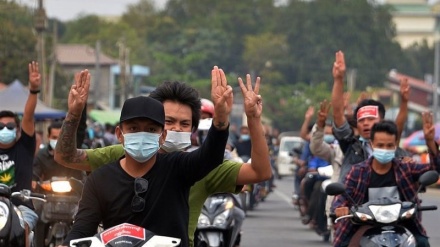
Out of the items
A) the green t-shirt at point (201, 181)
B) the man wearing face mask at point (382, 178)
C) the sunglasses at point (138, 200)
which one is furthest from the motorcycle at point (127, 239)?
the man wearing face mask at point (382, 178)

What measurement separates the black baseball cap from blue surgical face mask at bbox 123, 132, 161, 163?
8 cm

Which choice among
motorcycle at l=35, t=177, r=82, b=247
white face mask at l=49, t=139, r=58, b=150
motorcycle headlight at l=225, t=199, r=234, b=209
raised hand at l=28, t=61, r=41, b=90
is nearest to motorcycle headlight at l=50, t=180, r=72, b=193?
motorcycle at l=35, t=177, r=82, b=247

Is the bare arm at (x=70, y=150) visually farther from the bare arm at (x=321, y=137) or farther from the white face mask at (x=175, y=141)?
the bare arm at (x=321, y=137)

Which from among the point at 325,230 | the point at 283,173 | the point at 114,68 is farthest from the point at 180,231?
the point at 114,68

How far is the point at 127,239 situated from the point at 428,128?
5549 mm

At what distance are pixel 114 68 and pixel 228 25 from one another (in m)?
21.5

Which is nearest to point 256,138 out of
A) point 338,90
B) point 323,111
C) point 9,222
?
point 9,222

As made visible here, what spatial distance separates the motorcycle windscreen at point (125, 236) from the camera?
6703 millimetres

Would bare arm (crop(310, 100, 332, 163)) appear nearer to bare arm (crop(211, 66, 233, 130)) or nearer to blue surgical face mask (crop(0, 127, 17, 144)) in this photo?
blue surgical face mask (crop(0, 127, 17, 144))

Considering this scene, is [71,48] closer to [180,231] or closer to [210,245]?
[210,245]

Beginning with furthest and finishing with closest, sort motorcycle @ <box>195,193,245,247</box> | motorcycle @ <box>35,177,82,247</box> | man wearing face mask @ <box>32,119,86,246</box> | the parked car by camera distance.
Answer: the parked car, man wearing face mask @ <box>32,119,86,246</box>, motorcycle @ <box>195,193,245,247</box>, motorcycle @ <box>35,177,82,247</box>

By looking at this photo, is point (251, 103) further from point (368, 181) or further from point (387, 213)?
point (368, 181)

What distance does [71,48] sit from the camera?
9981 cm

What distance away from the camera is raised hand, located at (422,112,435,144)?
11.7 meters
